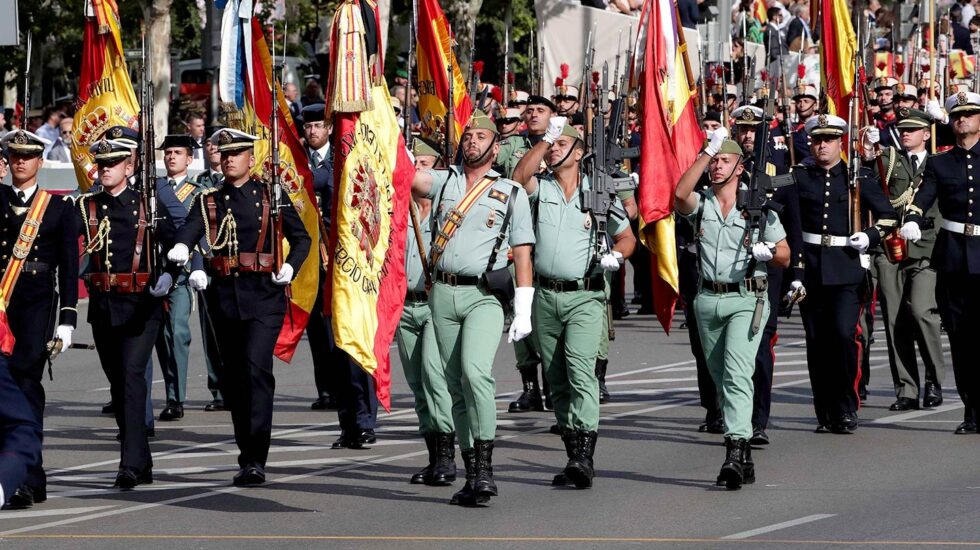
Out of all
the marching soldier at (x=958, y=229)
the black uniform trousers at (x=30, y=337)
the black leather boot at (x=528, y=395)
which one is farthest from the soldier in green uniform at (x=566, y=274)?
the marching soldier at (x=958, y=229)

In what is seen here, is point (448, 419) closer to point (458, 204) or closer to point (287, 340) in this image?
point (458, 204)

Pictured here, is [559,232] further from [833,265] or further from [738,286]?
[833,265]

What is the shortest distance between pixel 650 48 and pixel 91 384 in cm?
563

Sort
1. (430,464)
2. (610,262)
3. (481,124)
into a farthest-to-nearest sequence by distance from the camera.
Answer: (610,262) < (430,464) < (481,124)

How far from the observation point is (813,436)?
1285 cm

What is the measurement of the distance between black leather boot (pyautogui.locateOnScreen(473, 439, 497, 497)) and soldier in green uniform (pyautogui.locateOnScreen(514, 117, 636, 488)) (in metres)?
0.87

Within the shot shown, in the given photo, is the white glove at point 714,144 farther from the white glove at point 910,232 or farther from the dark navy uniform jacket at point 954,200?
the dark navy uniform jacket at point 954,200

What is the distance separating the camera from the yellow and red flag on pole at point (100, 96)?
48.3 feet

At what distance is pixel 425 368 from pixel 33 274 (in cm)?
222

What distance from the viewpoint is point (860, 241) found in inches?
510

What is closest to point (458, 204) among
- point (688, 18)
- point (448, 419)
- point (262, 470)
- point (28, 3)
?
point (448, 419)

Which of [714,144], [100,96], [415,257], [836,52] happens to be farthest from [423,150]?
[836,52]

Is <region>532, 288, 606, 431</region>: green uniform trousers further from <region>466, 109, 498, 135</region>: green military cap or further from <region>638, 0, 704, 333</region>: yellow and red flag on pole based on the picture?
<region>638, 0, 704, 333</region>: yellow and red flag on pole

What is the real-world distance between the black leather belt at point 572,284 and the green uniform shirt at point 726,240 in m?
0.66
